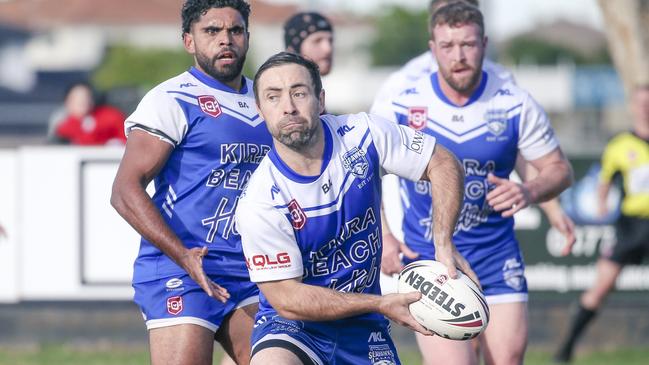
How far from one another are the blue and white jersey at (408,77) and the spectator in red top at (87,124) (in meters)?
4.48

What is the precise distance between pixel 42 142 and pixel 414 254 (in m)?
6.50

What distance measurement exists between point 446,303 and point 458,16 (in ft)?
7.18

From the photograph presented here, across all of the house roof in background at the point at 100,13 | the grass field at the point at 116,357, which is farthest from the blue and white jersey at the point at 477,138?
the house roof in background at the point at 100,13

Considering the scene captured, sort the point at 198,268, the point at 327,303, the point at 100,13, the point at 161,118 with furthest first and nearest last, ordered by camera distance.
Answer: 1. the point at 100,13
2. the point at 161,118
3. the point at 198,268
4. the point at 327,303

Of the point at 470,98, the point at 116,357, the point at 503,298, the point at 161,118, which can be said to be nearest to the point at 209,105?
the point at 161,118

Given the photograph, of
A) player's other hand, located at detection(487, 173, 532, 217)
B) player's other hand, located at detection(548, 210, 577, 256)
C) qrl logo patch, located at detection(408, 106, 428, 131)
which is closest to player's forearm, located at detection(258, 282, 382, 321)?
player's other hand, located at detection(487, 173, 532, 217)

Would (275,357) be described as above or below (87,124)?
below

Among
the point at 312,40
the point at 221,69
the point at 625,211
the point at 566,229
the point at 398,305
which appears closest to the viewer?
the point at 398,305

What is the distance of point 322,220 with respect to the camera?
5.50m

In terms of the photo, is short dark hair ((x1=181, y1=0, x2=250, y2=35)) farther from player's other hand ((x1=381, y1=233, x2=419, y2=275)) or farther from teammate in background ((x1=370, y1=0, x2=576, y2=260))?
player's other hand ((x1=381, y1=233, x2=419, y2=275))

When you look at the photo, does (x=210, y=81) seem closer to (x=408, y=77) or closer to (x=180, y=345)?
(x=180, y=345)

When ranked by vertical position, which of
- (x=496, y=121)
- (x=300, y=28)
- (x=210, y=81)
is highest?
(x=300, y=28)

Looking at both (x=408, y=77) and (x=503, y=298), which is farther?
(x=408, y=77)

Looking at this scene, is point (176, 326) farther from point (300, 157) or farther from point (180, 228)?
point (300, 157)
